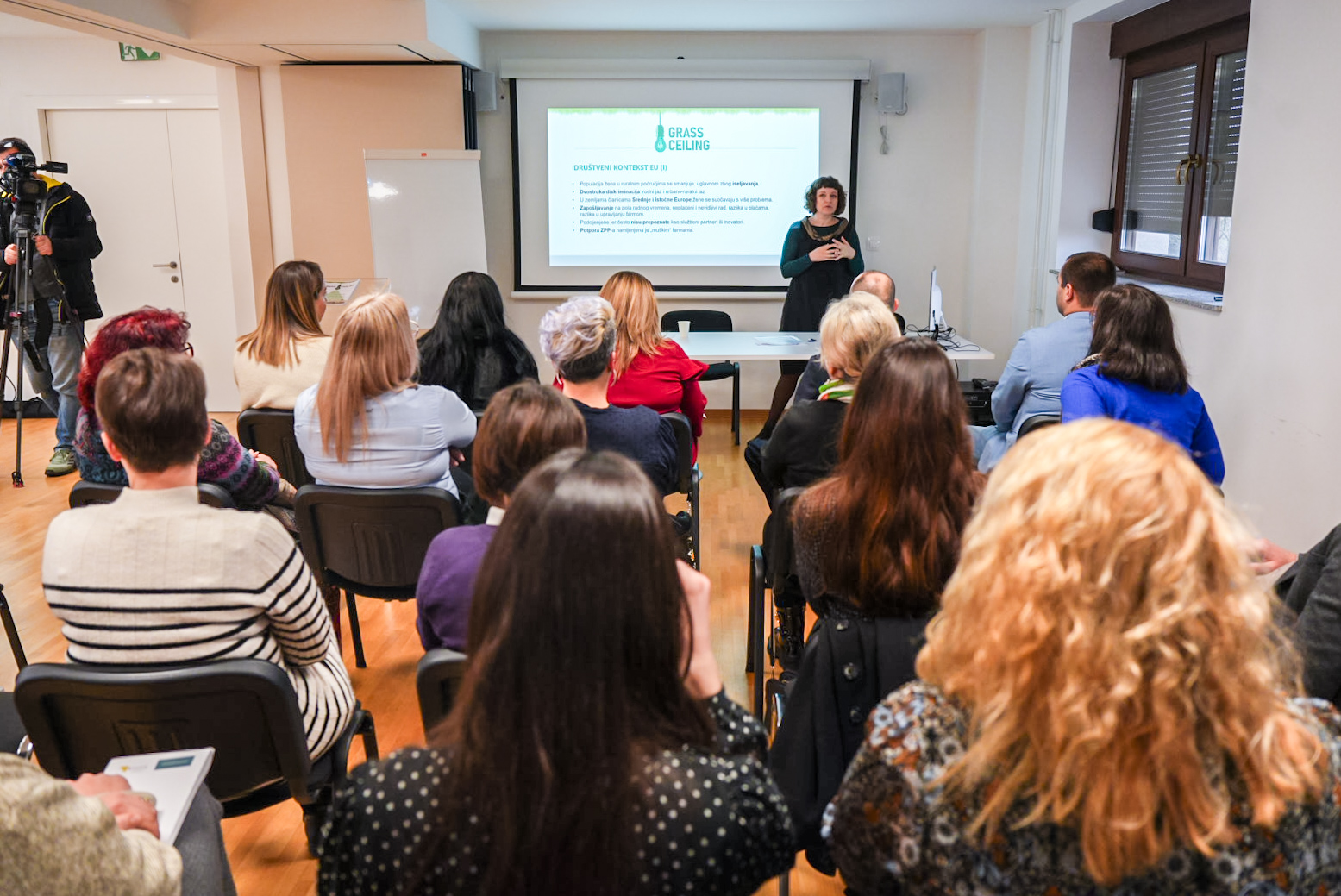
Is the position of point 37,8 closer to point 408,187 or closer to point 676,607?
point 408,187

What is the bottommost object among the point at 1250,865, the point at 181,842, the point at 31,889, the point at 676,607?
the point at 181,842

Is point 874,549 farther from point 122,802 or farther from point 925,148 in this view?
point 925,148

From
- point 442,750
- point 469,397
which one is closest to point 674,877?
point 442,750

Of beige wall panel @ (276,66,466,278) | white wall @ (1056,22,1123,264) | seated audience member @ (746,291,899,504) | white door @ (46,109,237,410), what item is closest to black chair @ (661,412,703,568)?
seated audience member @ (746,291,899,504)

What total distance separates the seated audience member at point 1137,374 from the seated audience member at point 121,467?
2226mm

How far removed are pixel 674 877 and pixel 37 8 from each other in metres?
4.94

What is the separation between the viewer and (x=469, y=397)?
367 cm

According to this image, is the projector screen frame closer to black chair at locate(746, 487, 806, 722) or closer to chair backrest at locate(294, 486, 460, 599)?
black chair at locate(746, 487, 806, 722)

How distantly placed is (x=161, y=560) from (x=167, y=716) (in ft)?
0.82

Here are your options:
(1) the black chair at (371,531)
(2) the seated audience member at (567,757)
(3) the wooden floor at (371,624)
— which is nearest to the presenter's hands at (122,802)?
(2) the seated audience member at (567,757)

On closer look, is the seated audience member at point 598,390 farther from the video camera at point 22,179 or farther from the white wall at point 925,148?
the white wall at point 925,148

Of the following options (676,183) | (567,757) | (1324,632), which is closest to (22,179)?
(676,183)

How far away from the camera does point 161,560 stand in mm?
1665

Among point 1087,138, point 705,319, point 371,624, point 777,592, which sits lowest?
point 371,624
